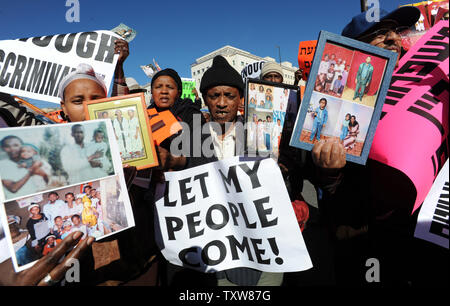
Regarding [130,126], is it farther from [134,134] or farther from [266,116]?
[266,116]

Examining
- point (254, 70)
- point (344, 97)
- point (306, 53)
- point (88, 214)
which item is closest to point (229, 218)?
point (88, 214)

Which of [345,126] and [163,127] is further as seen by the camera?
[163,127]

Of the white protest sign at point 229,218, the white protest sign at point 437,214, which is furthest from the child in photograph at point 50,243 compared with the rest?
the white protest sign at point 437,214

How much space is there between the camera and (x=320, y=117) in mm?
1423

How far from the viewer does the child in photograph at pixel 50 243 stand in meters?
1.29

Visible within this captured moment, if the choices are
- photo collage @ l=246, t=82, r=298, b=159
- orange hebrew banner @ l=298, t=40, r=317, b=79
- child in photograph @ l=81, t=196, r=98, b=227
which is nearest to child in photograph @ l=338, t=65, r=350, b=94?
photo collage @ l=246, t=82, r=298, b=159

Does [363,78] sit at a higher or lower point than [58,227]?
higher

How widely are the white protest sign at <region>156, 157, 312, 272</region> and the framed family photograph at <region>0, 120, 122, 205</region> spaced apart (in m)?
0.54

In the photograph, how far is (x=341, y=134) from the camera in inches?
56.7

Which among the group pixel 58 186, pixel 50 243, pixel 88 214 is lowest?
pixel 50 243

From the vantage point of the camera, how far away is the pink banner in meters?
1.21

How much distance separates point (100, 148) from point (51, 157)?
0.82ft

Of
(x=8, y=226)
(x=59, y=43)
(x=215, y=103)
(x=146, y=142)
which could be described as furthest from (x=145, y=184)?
(x=59, y=43)

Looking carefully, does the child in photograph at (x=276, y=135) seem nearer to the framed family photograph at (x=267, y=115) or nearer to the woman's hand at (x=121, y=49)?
the framed family photograph at (x=267, y=115)
